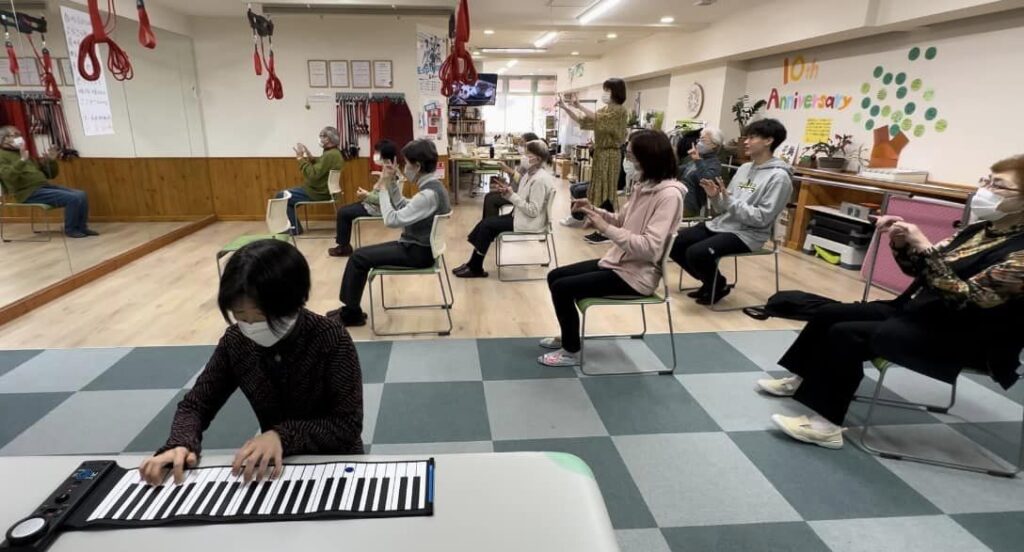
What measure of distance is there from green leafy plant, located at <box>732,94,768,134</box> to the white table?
692 cm

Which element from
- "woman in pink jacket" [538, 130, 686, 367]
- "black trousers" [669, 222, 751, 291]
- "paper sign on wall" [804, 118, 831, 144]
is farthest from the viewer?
"paper sign on wall" [804, 118, 831, 144]

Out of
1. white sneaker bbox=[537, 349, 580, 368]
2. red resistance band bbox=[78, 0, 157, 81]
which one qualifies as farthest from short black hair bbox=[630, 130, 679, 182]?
red resistance band bbox=[78, 0, 157, 81]

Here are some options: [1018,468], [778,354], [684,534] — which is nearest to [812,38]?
[778,354]

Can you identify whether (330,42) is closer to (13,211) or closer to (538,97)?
(13,211)

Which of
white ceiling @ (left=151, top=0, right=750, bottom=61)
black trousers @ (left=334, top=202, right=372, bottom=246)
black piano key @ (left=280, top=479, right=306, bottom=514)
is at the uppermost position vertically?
white ceiling @ (left=151, top=0, right=750, bottom=61)

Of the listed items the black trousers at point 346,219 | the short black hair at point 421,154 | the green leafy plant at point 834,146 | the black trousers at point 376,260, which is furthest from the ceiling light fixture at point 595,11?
the black trousers at point 376,260

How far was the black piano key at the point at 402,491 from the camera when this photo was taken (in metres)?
0.96

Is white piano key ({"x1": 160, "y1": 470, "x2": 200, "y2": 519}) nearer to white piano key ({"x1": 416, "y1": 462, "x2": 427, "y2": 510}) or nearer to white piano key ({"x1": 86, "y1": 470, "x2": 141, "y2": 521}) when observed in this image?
white piano key ({"x1": 86, "y1": 470, "x2": 141, "y2": 521})

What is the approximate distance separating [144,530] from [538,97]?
1722cm

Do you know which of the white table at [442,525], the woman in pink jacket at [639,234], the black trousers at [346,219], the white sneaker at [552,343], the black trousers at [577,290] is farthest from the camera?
the black trousers at [346,219]

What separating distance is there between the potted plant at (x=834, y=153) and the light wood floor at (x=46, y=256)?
697 centimetres

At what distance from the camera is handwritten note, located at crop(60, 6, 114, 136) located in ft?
12.8

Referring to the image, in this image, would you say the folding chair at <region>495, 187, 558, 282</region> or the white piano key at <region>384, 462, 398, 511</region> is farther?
the folding chair at <region>495, 187, 558, 282</region>

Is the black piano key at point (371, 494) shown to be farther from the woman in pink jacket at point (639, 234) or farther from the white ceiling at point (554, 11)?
the white ceiling at point (554, 11)
